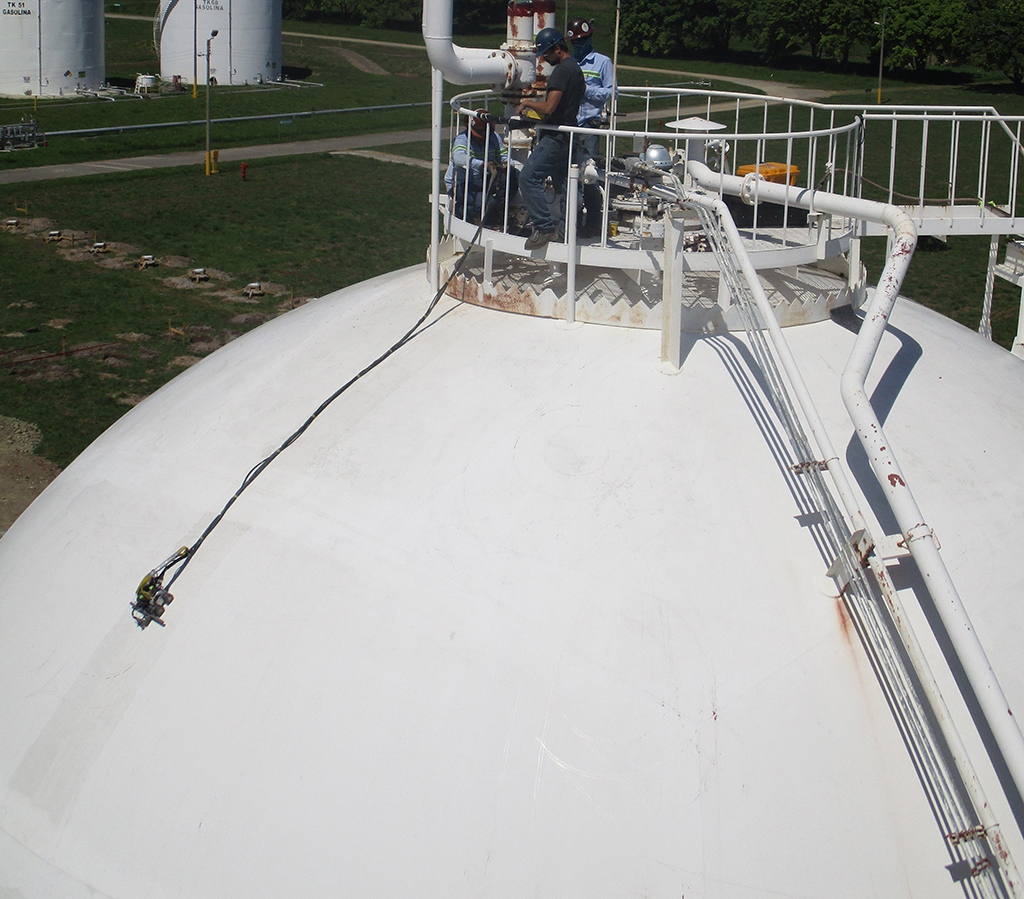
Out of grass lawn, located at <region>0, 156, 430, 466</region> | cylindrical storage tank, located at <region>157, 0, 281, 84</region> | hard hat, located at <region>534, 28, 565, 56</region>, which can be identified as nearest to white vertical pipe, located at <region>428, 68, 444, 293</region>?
hard hat, located at <region>534, 28, 565, 56</region>

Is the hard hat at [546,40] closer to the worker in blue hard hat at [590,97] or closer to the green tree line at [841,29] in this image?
the worker in blue hard hat at [590,97]

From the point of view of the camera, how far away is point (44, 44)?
56.4m

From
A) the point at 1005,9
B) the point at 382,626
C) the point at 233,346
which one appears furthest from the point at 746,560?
the point at 1005,9

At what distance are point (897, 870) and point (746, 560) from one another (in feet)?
5.88

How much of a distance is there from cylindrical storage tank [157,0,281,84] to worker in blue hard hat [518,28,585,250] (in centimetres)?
5708

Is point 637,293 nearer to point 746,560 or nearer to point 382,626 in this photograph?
point 746,560

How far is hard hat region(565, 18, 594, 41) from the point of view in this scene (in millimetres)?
8570

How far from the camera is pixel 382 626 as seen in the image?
21.1 ft

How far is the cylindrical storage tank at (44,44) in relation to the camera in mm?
55938

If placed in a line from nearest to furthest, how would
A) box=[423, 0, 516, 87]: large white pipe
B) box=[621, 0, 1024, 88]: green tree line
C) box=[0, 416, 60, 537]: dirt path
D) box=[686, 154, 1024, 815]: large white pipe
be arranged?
box=[686, 154, 1024, 815]: large white pipe < box=[423, 0, 516, 87]: large white pipe < box=[0, 416, 60, 537]: dirt path < box=[621, 0, 1024, 88]: green tree line

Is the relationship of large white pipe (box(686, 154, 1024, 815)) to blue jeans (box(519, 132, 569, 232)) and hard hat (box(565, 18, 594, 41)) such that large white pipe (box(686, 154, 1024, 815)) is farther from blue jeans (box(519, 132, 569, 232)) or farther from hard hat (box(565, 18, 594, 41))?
hard hat (box(565, 18, 594, 41))

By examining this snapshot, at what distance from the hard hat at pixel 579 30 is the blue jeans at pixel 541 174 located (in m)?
1.07

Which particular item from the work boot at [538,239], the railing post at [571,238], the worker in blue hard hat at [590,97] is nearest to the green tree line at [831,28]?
the worker in blue hard hat at [590,97]

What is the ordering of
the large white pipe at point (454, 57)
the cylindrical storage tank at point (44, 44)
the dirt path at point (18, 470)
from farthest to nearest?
the cylindrical storage tank at point (44, 44) → the dirt path at point (18, 470) → the large white pipe at point (454, 57)
